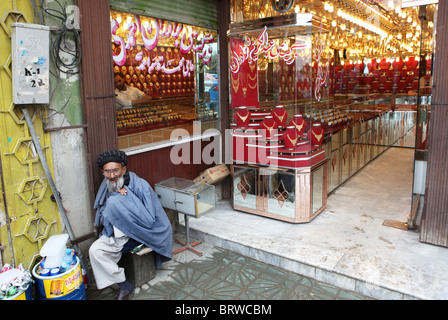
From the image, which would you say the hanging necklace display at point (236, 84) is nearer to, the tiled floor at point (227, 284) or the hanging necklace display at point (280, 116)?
the hanging necklace display at point (280, 116)

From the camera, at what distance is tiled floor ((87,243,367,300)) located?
150 inches

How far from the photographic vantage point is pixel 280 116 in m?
5.70

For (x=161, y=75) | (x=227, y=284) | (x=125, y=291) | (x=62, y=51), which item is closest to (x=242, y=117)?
Result: (x=161, y=75)

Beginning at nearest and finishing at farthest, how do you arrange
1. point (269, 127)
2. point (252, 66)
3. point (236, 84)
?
point (269, 127) < point (236, 84) < point (252, 66)

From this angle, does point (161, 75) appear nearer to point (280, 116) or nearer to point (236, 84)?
point (236, 84)

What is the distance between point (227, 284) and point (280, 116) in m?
2.80

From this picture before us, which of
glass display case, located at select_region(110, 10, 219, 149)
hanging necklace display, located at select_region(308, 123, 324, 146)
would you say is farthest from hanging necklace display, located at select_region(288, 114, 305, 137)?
glass display case, located at select_region(110, 10, 219, 149)

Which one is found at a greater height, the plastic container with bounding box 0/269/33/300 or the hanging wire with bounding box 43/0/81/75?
the hanging wire with bounding box 43/0/81/75

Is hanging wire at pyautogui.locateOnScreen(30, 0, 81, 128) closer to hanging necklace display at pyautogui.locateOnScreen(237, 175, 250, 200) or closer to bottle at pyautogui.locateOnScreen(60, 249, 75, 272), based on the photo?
→ bottle at pyautogui.locateOnScreen(60, 249, 75, 272)

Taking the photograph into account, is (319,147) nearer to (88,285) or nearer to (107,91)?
(107,91)

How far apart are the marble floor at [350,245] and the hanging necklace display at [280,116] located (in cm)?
153

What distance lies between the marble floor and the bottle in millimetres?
1963

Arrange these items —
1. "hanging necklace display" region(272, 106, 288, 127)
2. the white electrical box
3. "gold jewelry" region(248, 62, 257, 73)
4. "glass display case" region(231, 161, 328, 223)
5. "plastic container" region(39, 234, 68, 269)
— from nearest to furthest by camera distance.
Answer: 1. the white electrical box
2. "plastic container" region(39, 234, 68, 269)
3. "glass display case" region(231, 161, 328, 223)
4. "hanging necklace display" region(272, 106, 288, 127)
5. "gold jewelry" region(248, 62, 257, 73)

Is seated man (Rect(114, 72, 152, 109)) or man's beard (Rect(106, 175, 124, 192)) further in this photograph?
seated man (Rect(114, 72, 152, 109))
